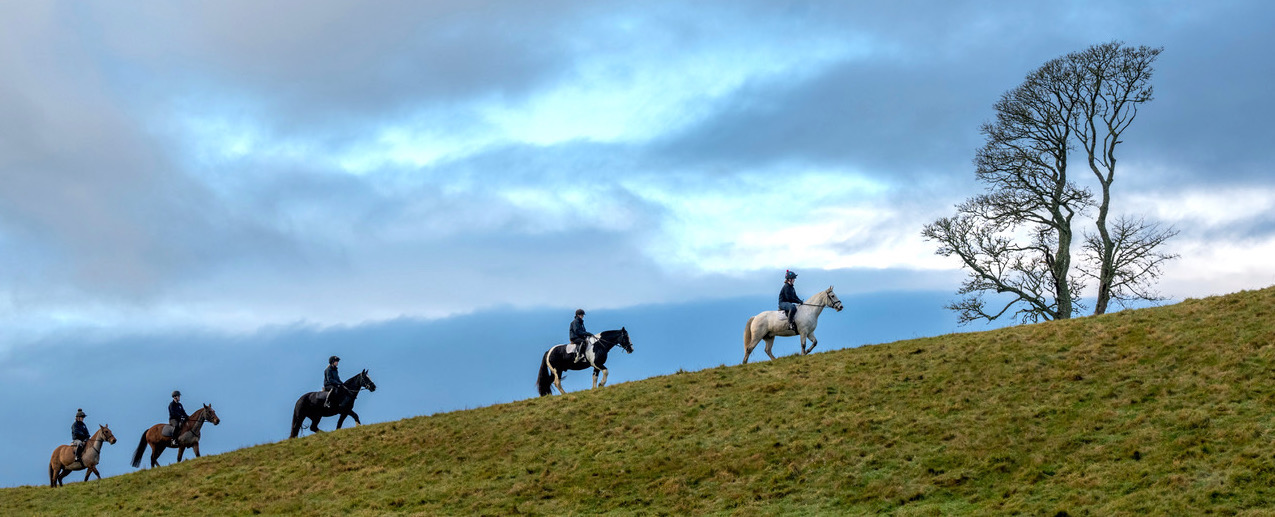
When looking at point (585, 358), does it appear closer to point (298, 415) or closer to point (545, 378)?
point (545, 378)

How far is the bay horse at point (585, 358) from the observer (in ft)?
120

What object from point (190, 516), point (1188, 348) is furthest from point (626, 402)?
point (1188, 348)

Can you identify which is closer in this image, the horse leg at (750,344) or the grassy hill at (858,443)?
the grassy hill at (858,443)

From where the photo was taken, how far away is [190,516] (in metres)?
28.5

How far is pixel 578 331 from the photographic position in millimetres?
36312

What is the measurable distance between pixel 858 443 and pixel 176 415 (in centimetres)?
2365

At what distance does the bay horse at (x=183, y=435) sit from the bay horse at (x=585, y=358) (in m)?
11.3

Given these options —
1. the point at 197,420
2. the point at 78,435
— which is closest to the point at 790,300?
the point at 197,420

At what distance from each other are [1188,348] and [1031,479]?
940cm

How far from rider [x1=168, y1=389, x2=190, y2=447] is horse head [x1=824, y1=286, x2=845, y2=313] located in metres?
22.0

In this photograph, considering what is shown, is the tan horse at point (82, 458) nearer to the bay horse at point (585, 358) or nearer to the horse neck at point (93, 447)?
the horse neck at point (93, 447)

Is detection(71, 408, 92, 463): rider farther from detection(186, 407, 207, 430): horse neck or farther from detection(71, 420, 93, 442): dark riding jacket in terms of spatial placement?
detection(186, 407, 207, 430): horse neck

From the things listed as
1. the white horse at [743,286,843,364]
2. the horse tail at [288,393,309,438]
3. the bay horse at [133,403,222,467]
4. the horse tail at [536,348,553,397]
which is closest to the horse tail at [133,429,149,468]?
the bay horse at [133,403,222,467]

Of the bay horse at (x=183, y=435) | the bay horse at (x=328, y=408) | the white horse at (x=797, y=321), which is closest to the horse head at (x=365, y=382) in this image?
the bay horse at (x=328, y=408)
